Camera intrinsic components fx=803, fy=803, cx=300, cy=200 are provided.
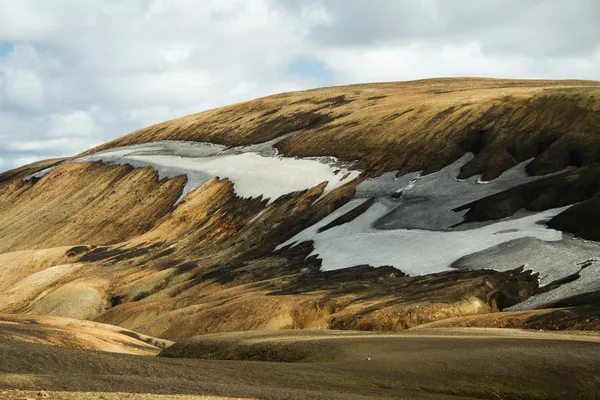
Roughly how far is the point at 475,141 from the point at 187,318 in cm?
3335

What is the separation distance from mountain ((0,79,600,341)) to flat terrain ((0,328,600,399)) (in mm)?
10793

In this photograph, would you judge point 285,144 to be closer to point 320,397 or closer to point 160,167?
point 160,167

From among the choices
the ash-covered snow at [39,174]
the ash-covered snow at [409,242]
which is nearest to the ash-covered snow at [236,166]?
the ash-covered snow at [39,174]

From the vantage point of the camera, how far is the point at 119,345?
37.2 m

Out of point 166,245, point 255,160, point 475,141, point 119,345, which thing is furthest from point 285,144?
point 119,345

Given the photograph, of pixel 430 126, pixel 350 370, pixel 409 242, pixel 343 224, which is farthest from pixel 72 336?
pixel 430 126

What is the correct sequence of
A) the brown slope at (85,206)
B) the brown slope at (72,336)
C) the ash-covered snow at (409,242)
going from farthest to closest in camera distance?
the brown slope at (85,206) → the ash-covered snow at (409,242) → the brown slope at (72,336)

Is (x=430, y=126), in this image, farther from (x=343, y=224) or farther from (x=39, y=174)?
(x=39, y=174)

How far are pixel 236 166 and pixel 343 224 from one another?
3680 centimetres

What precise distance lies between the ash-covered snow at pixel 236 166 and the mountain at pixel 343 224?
1.17ft

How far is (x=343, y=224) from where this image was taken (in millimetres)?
67625

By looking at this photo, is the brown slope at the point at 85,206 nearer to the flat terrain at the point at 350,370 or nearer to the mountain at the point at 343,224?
the mountain at the point at 343,224

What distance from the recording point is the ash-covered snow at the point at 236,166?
8569cm

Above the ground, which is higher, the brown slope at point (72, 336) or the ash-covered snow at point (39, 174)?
the ash-covered snow at point (39, 174)
